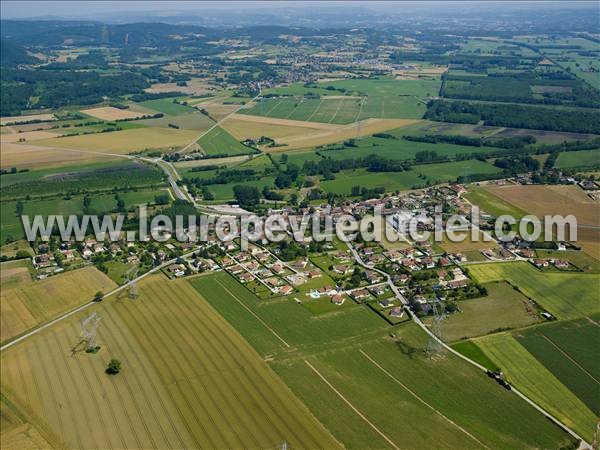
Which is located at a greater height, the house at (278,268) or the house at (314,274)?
the house at (314,274)

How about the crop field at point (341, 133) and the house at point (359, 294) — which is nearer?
the house at point (359, 294)

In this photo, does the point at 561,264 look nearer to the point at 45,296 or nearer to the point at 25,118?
the point at 45,296

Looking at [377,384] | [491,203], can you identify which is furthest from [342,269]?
[491,203]

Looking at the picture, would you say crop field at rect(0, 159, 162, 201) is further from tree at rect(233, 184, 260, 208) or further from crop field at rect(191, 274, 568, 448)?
crop field at rect(191, 274, 568, 448)

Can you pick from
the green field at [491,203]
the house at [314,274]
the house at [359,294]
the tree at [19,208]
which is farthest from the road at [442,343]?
the tree at [19,208]

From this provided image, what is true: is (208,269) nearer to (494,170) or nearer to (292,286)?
(292,286)

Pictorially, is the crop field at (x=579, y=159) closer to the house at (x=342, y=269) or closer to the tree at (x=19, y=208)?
the house at (x=342, y=269)
